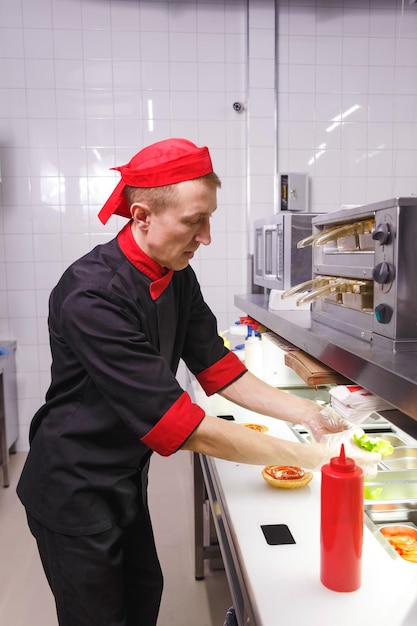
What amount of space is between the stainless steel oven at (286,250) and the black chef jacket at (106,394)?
1189 millimetres

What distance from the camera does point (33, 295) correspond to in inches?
148

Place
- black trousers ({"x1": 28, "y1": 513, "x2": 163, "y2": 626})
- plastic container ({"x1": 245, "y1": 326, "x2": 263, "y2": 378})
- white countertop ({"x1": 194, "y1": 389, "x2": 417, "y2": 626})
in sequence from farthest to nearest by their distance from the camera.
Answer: plastic container ({"x1": 245, "y1": 326, "x2": 263, "y2": 378}), black trousers ({"x1": 28, "y1": 513, "x2": 163, "y2": 626}), white countertop ({"x1": 194, "y1": 389, "x2": 417, "y2": 626})

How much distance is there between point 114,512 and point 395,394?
0.79m

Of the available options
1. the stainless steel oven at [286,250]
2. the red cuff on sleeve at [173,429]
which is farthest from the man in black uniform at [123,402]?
the stainless steel oven at [286,250]

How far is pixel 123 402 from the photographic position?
3.75ft

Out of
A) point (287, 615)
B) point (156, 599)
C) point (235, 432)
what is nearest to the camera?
point (287, 615)

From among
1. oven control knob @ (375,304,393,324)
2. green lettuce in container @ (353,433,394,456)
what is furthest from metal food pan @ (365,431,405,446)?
oven control knob @ (375,304,393,324)

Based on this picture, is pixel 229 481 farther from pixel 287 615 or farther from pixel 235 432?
pixel 287 615

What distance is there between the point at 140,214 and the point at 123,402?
43 cm

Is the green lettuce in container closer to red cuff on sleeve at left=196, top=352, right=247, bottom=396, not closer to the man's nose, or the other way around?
red cuff on sleeve at left=196, top=352, right=247, bottom=396

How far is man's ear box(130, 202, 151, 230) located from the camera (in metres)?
1.22

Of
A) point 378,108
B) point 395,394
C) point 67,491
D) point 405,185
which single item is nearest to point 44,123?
point 378,108

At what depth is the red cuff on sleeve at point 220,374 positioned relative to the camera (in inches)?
64.3

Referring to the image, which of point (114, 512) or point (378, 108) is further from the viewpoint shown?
point (378, 108)
